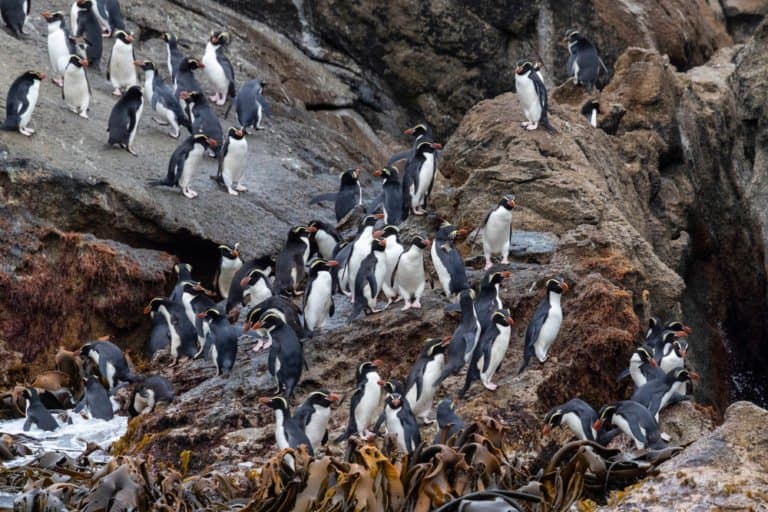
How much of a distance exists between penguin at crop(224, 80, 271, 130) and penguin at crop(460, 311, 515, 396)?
29.1 feet

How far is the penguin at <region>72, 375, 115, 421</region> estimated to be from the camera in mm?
14109

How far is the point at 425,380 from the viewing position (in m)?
12.6

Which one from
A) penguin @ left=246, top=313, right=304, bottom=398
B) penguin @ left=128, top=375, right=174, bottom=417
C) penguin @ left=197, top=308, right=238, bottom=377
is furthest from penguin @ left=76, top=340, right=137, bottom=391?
penguin @ left=246, top=313, right=304, bottom=398

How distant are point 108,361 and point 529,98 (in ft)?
18.3

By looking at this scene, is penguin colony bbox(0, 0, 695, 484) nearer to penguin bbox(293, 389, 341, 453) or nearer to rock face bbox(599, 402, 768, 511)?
penguin bbox(293, 389, 341, 453)

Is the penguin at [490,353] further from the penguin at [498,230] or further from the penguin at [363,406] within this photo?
the penguin at [498,230]

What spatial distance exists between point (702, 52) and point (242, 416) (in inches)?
685

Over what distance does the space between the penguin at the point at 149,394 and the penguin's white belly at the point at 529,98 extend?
5.49m

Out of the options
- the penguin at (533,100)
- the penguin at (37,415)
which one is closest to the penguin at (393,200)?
the penguin at (533,100)

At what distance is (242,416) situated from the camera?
1275 cm

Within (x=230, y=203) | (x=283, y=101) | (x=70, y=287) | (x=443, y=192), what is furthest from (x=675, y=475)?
(x=283, y=101)

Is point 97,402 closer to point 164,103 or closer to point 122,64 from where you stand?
point 164,103

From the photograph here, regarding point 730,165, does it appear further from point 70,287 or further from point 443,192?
point 70,287

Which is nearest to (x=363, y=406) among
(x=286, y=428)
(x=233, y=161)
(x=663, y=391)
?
Answer: (x=286, y=428)
